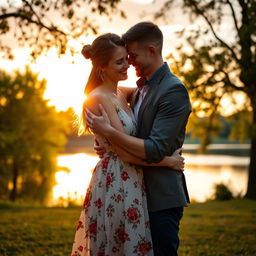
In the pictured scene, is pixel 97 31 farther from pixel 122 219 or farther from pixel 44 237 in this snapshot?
pixel 122 219

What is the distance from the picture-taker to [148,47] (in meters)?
3.11

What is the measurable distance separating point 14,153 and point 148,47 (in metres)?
26.2

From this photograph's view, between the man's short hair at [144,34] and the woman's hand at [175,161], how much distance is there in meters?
0.80

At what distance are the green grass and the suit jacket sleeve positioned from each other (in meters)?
3.68

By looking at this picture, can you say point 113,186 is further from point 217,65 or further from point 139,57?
point 217,65

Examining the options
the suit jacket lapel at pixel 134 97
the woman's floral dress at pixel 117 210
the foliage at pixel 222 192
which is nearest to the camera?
the woman's floral dress at pixel 117 210

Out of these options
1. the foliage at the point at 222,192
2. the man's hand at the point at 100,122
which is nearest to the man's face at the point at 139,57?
the man's hand at the point at 100,122

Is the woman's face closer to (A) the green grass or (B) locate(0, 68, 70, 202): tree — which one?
(A) the green grass

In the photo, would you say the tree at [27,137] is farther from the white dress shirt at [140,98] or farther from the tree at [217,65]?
the white dress shirt at [140,98]

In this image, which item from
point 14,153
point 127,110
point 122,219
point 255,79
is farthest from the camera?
point 14,153

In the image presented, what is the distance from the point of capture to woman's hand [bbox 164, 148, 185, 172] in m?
3.03

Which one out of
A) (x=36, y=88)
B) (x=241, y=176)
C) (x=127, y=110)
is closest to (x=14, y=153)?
(x=36, y=88)

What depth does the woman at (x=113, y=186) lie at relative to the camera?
300cm

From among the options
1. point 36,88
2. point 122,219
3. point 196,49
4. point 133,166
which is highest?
point 36,88
